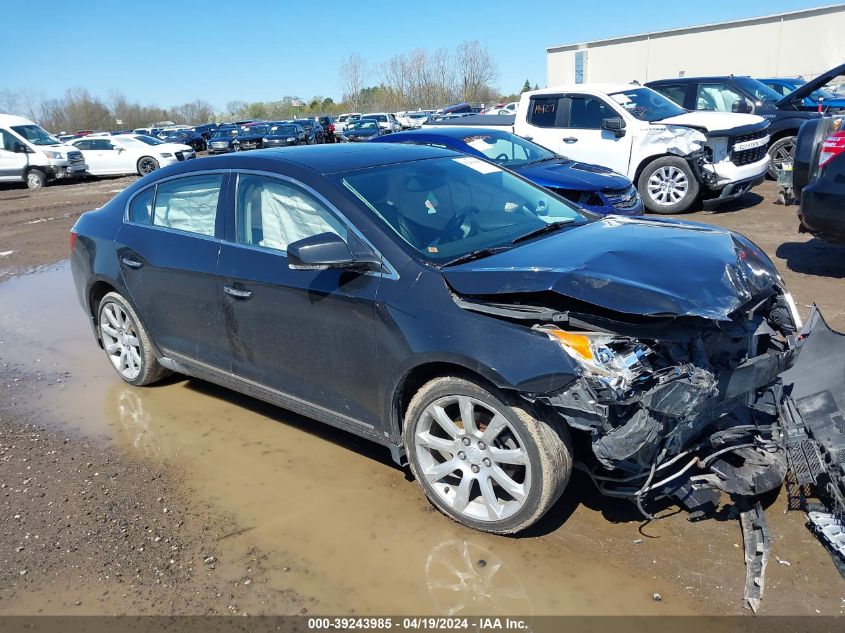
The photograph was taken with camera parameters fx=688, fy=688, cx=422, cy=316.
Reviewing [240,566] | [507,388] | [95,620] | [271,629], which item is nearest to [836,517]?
[507,388]

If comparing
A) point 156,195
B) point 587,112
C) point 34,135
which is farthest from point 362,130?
point 156,195

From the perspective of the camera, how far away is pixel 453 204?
3.84 m

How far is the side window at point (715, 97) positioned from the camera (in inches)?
492

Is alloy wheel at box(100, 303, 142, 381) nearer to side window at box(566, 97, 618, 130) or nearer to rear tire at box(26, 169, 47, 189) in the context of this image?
side window at box(566, 97, 618, 130)

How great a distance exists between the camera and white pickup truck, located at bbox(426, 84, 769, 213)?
391 inches

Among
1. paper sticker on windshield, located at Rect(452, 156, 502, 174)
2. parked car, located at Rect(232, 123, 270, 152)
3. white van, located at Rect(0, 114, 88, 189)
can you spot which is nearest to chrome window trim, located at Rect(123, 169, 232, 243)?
paper sticker on windshield, located at Rect(452, 156, 502, 174)

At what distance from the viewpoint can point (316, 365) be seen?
11.9 feet

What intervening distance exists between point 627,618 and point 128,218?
401 cm

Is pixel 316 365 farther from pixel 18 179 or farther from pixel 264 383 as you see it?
pixel 18 179

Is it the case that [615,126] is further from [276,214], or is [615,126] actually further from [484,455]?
[484,455]

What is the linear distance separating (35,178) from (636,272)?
23778 mm

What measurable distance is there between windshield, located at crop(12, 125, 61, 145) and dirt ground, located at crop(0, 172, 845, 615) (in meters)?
20.8

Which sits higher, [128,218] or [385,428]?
[128,218]

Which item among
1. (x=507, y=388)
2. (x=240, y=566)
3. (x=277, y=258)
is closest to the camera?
(x=507, y=388)
